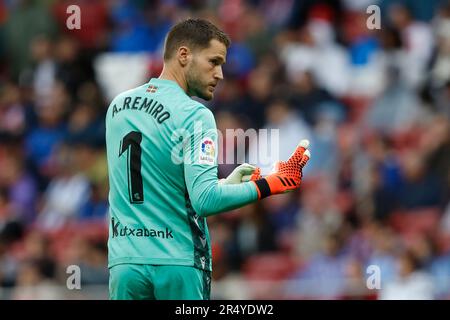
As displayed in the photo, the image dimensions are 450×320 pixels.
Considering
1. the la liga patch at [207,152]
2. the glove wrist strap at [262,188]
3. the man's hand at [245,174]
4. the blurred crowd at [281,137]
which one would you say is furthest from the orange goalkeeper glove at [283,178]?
the blurred crowd at [281,137]

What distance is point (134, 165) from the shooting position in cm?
570

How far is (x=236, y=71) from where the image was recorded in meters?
13.6

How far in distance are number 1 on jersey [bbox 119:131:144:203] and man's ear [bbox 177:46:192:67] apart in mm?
470

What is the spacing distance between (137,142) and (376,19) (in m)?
7.63

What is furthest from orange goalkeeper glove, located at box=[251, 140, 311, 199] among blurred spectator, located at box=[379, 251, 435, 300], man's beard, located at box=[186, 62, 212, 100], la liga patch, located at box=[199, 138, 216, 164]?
blurred spectator, located at box=[379, 251, 435, 300]

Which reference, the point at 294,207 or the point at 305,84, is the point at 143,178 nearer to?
the point at 294,207

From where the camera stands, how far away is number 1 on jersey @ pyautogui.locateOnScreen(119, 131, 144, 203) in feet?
18.7

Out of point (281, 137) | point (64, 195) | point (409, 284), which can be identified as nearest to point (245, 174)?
point (409, 284)

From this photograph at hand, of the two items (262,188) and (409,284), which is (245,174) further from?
(409,284)

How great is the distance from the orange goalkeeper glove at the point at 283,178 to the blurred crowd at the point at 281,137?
3941mm

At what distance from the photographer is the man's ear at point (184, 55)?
19.3 ft

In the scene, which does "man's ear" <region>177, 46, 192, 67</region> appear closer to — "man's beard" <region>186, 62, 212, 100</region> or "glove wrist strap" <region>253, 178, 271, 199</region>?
"man's beard" <region>186, 62, 212, 100</region>

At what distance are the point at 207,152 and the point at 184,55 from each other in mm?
624

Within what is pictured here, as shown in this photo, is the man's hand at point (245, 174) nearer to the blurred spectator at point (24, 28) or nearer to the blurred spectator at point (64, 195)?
the blurred spectator at point (64, 195)
